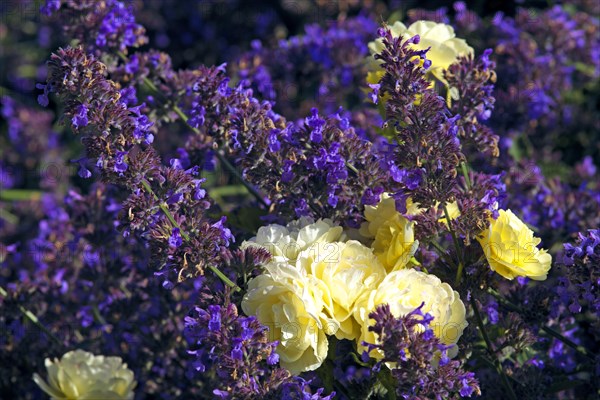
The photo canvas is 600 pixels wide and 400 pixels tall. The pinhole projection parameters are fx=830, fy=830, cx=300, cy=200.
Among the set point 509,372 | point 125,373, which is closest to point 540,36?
point 509,372

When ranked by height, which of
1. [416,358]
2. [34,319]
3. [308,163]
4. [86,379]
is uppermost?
[308,163]

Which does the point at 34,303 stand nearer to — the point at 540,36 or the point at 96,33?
the point at 96,33

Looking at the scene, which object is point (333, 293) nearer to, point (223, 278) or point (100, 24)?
point (223, 278)

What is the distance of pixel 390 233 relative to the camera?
164cm

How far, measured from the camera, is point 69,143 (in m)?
4.03

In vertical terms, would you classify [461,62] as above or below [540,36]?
above

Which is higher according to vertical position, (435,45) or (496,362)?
(435,45)

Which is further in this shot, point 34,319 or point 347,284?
point 34,319

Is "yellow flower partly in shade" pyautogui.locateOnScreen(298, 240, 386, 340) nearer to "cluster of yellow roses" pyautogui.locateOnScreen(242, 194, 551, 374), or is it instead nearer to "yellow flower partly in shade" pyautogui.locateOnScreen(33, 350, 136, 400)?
"cluster of yellow roses" pyautogui.locateOnScreen(242, 194, 551, 374)

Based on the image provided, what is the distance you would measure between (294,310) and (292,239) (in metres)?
0.17

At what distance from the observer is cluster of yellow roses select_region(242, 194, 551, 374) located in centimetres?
150

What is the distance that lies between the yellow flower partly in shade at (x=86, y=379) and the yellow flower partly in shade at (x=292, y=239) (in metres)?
0.35

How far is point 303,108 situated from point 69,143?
1.45 metres

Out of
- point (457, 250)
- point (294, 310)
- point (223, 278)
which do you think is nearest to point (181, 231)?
point (223, 278)
